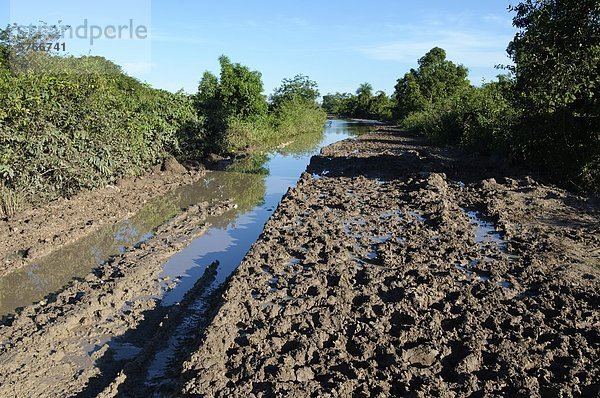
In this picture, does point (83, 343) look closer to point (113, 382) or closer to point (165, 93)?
point (113, 382)

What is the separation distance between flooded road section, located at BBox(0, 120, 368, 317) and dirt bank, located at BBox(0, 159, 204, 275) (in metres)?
0.20

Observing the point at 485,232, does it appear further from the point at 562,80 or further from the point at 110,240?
the point at 110,240

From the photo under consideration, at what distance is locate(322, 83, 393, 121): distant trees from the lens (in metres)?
83.6

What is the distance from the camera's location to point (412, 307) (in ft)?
18.4

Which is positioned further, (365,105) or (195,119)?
(365,105)

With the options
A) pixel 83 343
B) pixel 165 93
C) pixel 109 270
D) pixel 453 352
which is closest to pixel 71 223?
pixel 109 270

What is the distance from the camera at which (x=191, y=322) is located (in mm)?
5980

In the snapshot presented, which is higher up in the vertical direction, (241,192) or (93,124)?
(93,124)

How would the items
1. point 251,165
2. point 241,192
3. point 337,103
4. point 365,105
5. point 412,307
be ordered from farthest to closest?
point 337,103, point 365,105, point 251,165, point 241,192, point 412,307

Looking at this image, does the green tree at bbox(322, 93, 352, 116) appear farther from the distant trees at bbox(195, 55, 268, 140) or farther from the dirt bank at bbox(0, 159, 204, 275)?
the dirt bank at bbox(0, 159, 204, 275)

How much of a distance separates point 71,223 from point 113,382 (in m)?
6.33

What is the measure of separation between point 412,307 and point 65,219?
7.74 meters

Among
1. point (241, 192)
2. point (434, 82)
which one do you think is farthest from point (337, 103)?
point (241, 192)

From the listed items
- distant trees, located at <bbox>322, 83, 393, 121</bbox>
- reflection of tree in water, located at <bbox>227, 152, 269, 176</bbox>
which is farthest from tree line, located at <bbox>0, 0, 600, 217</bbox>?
distant trees, located at <bbox>322, 83, 393, 121</bbox>
